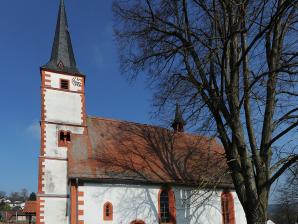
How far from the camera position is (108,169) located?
20.6 meters

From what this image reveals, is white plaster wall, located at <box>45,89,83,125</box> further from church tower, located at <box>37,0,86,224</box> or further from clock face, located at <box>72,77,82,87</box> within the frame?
clock face, located at <box>72,77,82,87</box>

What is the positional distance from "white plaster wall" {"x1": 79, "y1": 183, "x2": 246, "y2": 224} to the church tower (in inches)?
87.6

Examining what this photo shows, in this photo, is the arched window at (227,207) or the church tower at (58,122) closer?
the church tower at (58,122)

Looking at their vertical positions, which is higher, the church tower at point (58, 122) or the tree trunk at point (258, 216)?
the church tower at point (58, 122)

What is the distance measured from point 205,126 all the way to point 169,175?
10.0m

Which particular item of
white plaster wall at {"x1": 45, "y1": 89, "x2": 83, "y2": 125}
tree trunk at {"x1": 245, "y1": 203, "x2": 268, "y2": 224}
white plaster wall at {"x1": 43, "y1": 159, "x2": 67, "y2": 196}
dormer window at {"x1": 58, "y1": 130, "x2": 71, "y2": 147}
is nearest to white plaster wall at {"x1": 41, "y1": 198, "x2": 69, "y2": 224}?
white plaster wall at {"x1": 43, "y1": 159, "x2": 67, "y2": 196}

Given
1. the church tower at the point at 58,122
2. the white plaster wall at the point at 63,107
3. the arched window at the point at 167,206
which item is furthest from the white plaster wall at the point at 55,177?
the arched window at the point at 167,206

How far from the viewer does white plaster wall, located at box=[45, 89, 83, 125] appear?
901 inches

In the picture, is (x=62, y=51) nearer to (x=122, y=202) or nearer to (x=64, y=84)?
(x=64, y=84)

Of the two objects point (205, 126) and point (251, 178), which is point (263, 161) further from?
point (205, 126)

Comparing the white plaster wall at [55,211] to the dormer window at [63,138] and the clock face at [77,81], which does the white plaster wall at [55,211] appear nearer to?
the dormer window at [63,138]

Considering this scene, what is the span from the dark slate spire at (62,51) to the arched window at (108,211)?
9.54m

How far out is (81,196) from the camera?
1906 centimetres

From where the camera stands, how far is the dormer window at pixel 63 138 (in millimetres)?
22188
